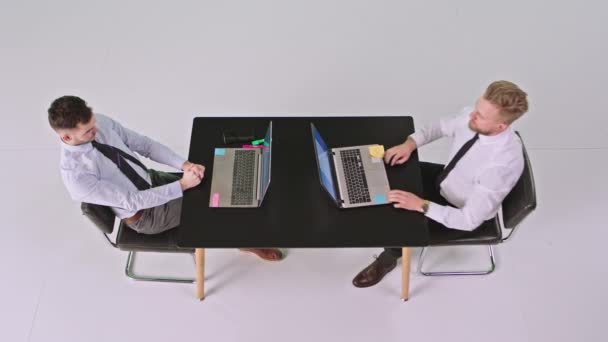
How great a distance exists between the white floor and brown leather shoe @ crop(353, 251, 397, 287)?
48mm

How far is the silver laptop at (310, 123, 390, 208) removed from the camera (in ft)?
7.08

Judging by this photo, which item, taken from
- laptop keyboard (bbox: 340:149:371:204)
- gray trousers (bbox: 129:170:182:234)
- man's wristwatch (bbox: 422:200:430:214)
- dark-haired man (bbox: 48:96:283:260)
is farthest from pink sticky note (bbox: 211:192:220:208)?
man's wristwatch (bbox: 422:200:430:214)

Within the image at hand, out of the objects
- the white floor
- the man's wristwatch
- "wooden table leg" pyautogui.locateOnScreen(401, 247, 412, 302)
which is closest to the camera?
the man's wristwatch

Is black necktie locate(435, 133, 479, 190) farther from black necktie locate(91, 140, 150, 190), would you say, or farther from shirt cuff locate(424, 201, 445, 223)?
black necktie locate(91, 140, 150, 190)

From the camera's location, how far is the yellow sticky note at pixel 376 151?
2289 mm

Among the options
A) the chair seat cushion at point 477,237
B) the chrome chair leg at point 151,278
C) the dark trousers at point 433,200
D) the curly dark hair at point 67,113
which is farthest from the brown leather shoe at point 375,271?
the curly dark hair at point 67,113

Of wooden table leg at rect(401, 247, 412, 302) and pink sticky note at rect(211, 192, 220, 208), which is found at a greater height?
pink sticky note at rect(211, 192, 220, 208)

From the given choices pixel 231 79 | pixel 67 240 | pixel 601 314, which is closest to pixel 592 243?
pixel 601 314

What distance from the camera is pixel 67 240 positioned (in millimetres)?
2848

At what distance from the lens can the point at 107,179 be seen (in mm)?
2170

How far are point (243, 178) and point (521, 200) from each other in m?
1.25

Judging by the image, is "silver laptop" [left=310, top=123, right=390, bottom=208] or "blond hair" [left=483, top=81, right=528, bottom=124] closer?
"blond hair" [left=483, top=81, right=528, bottom=124]

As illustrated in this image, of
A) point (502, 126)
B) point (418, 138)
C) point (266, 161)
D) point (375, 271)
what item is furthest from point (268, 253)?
point (502, 126)

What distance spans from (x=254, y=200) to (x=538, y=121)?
2.23 meters
